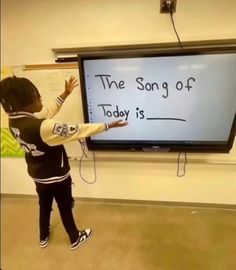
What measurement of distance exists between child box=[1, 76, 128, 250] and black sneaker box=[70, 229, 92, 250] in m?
0.08

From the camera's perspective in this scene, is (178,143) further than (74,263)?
Yes

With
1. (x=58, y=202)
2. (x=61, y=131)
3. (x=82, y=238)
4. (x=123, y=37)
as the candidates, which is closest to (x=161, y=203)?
(x=82, y=238)

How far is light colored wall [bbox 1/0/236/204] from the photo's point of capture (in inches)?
64.4

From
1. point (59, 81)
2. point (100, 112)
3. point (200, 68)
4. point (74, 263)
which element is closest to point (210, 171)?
point (200, 68)

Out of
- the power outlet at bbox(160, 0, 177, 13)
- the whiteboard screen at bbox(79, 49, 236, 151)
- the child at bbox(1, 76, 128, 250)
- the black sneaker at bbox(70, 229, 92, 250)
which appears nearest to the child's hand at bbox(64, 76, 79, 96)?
the child at bbox(1, 76, 128, 250)

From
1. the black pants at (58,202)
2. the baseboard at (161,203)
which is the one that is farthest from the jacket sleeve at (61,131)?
the baseboard at (161,203)

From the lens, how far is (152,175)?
208 cm

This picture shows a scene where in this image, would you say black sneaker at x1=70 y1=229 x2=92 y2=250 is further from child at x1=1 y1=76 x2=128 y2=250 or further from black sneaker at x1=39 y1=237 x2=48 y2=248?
black sneaker at x1=39 y1=237 x2=48 y2=248

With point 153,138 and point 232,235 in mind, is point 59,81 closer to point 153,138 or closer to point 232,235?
point 153,138

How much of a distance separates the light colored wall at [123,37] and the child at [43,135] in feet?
1.40

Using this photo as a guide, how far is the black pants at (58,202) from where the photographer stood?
1.58m

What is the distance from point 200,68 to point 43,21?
1.20 meters

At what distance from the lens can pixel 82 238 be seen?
1.83 meters

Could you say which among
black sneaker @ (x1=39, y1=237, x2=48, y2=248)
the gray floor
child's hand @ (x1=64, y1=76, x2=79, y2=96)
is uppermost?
child's hand @ (x1=64, y1=76, x2=79, y2=96)
